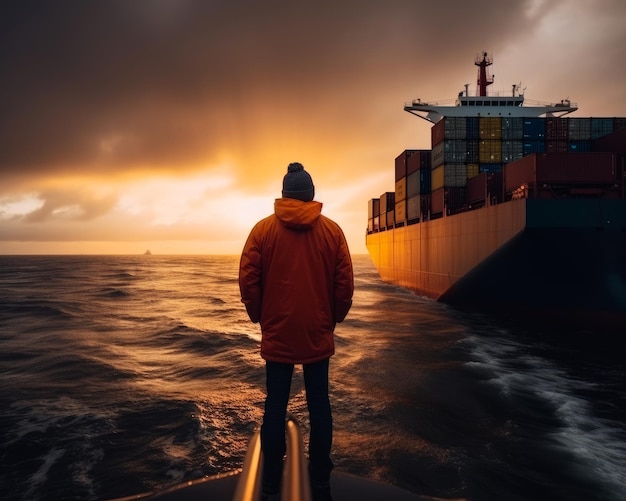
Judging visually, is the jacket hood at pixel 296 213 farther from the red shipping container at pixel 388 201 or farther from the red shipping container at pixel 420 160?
the red shipping container at pixel 388 201

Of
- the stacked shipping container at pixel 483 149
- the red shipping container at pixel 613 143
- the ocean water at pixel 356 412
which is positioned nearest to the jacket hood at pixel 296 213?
the ocean water at pixel 356 412

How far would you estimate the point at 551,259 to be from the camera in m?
14.6

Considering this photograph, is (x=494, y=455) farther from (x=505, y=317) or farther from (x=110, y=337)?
(x=505, y=317)

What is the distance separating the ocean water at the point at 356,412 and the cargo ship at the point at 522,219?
2374 millimetres

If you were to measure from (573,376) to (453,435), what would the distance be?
530 centimetres

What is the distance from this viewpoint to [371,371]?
902 cm

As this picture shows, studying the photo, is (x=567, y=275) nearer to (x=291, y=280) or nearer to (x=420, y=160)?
(x=420, y=160)

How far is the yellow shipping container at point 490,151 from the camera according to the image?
2439 centimetres

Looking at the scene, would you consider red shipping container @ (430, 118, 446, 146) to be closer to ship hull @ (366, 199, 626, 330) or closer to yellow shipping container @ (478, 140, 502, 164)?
yellow shipping container @ (478, 140, 502, 164)

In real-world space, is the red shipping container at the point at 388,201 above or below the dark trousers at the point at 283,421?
above

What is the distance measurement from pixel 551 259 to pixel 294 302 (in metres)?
14.9

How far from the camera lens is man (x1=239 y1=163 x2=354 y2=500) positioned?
2654mm

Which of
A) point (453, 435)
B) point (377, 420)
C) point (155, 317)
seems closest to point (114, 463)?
point (377, 420)

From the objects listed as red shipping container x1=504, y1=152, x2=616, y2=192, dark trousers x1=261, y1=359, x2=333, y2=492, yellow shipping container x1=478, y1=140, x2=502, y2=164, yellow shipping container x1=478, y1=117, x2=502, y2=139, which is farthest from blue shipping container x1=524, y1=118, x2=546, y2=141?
dark trousers x1=261, y1=359, x2=333, y2=492
